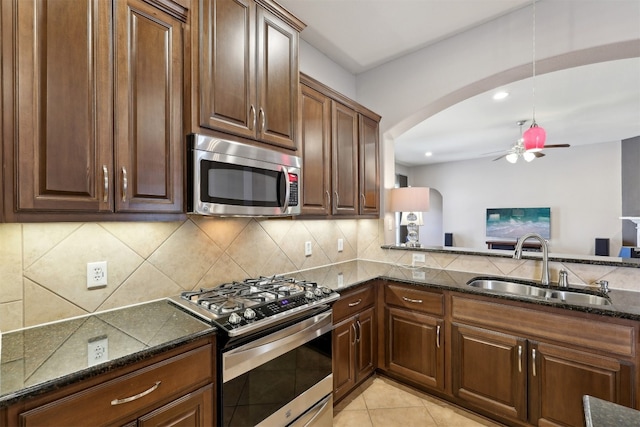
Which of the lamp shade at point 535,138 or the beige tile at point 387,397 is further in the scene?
the lamp shade at point 535,138

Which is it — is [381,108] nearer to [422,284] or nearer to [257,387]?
[422,284]

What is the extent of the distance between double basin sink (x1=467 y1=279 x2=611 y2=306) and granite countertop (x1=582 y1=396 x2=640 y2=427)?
122 cm

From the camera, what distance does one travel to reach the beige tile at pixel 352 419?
2.01 m

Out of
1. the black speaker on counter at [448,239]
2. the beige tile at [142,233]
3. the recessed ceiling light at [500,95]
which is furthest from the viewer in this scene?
the black speaker on counter at [448,239]

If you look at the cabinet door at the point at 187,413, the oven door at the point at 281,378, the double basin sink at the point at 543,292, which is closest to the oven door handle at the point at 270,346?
the oven door at the point at 281,378

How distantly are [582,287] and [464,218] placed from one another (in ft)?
21.0

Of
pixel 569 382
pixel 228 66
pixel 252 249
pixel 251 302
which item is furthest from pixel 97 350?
pixel 569 382

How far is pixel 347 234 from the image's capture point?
10.2 feet

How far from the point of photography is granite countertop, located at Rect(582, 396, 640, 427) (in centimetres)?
69

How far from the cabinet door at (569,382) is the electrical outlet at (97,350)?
2.22 metres

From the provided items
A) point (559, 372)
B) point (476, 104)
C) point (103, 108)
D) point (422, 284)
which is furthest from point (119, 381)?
point (476, 104)

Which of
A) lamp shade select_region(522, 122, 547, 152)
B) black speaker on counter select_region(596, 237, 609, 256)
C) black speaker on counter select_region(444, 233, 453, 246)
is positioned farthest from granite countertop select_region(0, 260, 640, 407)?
black speaker on counter select_region(444, 233, 453, 246)

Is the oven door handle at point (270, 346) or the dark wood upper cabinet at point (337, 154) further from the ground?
the dark wood upper cabinet at point (337, 154)

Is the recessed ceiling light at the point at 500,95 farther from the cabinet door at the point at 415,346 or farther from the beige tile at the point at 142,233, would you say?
the beige tile at the point at 142,233
